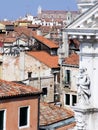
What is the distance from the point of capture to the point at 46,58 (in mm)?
43156

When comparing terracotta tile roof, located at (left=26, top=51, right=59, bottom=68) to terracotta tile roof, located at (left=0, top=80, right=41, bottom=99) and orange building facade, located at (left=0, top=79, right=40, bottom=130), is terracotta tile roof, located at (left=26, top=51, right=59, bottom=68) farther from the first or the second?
orange building facade, located at (left=0, top=79, right=40, bottom=130)

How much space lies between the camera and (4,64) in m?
42.6

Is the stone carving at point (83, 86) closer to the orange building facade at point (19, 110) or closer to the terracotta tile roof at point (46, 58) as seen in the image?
the orange building facade at point (19, 110)

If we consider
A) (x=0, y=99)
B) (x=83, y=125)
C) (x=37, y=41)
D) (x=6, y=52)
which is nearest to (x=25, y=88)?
(x=0, y=99)

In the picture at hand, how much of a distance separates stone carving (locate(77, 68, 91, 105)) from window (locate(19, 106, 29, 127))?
8900 millimetres

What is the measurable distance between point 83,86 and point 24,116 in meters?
9.32

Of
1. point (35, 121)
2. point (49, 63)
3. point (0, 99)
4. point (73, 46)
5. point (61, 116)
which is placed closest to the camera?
point (0, 99)

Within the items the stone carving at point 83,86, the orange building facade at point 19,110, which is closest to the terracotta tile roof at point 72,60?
the orange building facade at point 19,110

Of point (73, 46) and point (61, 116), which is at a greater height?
point (73, 46)

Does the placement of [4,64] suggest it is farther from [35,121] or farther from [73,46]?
[35,121]

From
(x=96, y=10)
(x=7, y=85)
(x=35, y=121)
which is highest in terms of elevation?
(x=96, y=10)

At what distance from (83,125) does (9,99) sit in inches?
325

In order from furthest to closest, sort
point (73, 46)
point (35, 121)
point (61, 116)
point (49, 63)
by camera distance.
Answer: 1. point (73, 46)
2. point (49, 63)
3. point (61, 116)
4. point (35, 121)

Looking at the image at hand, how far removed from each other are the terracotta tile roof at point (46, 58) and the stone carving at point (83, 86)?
30.6 meters
